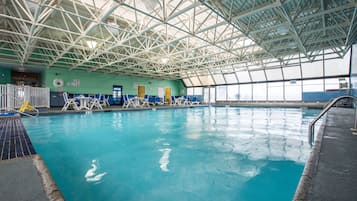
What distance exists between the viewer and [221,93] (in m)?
20.4

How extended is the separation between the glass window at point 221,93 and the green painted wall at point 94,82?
7.67 meters

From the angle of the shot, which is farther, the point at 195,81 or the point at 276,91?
the point at 195,81

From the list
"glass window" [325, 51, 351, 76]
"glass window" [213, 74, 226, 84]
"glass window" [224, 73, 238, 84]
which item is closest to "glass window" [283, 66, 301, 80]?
→ "glass window" [325, 51, 351, 76]

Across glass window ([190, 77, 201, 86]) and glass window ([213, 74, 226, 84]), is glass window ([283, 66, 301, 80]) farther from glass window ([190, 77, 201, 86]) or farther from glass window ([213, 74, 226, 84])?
glass window ([190, 77, 201, 86])

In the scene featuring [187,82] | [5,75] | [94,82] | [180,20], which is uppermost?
[180,20]

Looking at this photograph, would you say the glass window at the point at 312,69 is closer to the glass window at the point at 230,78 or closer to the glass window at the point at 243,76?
the glass window at the point at 243,76

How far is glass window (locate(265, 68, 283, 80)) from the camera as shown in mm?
15327

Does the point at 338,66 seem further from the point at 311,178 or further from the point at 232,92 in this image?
the point at 311,178

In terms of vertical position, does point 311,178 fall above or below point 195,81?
below

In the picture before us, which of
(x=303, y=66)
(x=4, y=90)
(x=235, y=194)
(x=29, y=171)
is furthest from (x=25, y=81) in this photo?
A: (x=303, y=66)

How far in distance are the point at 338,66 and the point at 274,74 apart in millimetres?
4455

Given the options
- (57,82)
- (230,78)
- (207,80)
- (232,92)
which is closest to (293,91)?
(232,92)

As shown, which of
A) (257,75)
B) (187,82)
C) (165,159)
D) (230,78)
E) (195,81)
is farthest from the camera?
(187,82)

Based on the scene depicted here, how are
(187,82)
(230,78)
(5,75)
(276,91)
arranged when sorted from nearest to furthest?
(5,75) < (276,91) < (230,78) < (187,82)
